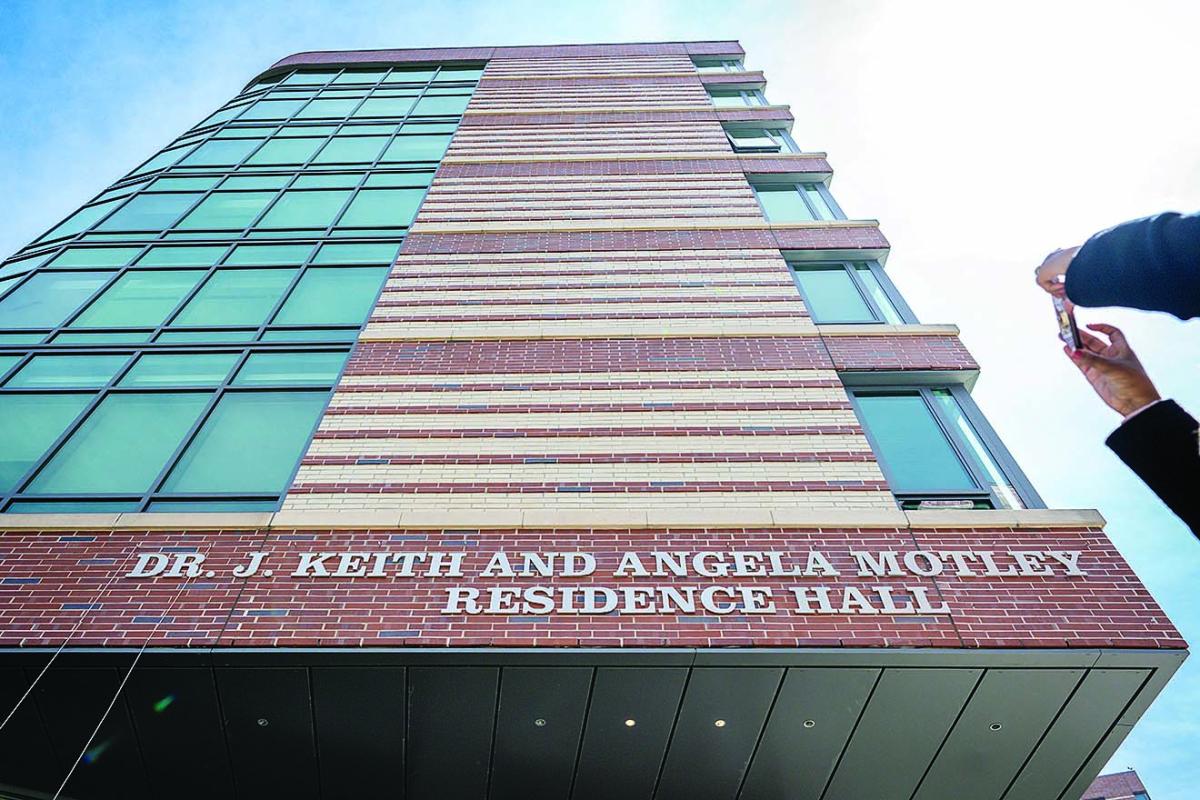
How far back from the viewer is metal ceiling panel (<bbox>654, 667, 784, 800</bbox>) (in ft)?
21.0

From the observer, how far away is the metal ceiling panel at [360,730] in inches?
254

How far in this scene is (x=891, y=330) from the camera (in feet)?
33.8

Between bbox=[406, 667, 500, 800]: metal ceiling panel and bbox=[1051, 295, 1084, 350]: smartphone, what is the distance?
16.7 feet

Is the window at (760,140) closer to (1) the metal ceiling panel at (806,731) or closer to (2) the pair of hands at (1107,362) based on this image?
(1) the metal ceiling panel at (806,731)

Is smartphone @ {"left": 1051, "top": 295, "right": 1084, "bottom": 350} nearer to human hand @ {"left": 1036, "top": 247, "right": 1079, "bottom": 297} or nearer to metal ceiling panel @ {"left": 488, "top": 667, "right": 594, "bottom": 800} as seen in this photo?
human hand @ {"left": 1036, "top": 247, "right": 1079, "bottom": 297}

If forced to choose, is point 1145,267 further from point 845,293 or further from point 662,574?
point 845,293

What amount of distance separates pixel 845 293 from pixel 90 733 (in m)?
10.2

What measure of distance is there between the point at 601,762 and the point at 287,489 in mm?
3985

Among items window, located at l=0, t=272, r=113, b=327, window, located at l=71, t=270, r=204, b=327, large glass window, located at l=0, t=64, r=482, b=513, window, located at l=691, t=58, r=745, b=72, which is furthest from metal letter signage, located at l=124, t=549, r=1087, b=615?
window, located at l=691, t=58, r=745, b=72

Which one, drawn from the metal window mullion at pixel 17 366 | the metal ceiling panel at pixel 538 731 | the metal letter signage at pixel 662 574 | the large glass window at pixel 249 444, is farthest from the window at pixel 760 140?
the metal ceiling panel at pixel 538 731

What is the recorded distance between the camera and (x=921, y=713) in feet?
21.6

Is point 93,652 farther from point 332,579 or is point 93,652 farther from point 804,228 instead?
point 804,228

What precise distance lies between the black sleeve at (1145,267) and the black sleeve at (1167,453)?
289 mm

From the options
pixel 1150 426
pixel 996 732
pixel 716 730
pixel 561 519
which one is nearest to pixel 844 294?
pixel 561 519
